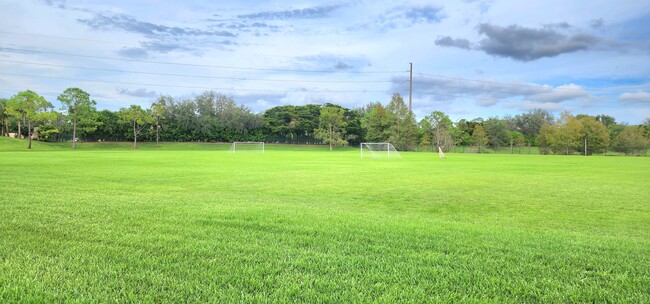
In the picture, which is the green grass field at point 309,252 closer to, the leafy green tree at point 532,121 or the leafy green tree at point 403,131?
the leafy green tree at point 403,131

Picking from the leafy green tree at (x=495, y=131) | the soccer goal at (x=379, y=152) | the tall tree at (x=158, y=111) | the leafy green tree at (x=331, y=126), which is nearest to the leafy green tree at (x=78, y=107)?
the tall tree at (x=158, y=111)

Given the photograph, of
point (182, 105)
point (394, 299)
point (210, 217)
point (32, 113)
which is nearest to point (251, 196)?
point (210, 217)

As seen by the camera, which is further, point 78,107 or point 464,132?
point 464,132

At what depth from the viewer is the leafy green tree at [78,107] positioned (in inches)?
2343

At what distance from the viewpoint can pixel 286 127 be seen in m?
83.8

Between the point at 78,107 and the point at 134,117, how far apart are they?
864 centimetres

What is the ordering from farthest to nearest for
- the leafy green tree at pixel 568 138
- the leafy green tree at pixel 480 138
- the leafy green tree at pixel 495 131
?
the leafy green tree at pixel 495 131
the leafy green tree at pixel 480 138
the leafy green tree at pixel 568 138

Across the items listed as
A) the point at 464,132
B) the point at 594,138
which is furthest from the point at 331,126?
the point at 594,138

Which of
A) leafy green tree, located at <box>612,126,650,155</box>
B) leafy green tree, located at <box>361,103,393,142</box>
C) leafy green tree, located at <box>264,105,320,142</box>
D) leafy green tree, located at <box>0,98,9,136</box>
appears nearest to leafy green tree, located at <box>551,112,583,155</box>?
leafy green tree, located at <box>612,126,650,155</box>

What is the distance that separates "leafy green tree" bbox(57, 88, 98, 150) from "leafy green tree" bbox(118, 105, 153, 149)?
5014 millimetres

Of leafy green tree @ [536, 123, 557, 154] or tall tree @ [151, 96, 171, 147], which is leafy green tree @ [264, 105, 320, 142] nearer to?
tall tree @ [151, 96, 171, 147]

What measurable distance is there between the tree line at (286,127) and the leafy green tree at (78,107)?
13 centimetres

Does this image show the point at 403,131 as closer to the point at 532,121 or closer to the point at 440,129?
the point at 440,129

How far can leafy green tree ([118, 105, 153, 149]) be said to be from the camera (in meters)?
66.8
